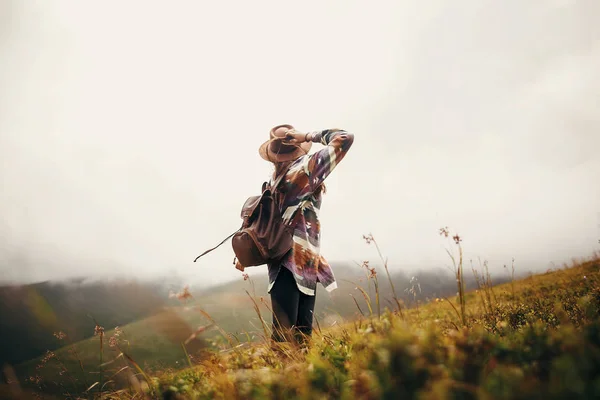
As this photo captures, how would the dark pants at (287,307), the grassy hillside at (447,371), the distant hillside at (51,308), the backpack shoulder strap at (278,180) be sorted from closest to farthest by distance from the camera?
the grassy hillside at (447,371), the dark pants at (287,307), the backpack shoulder strap at (278,180), the distant hillside at (51,308)

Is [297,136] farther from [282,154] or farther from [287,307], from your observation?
[287,307]

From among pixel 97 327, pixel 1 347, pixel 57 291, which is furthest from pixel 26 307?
pixel 97 327

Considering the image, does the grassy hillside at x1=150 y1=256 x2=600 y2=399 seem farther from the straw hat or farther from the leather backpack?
the straw hat

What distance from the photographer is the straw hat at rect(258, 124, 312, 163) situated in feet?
11.1

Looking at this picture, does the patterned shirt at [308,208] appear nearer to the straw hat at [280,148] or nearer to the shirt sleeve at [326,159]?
the shirt sleeve at [326,159]

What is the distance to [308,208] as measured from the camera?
317cm

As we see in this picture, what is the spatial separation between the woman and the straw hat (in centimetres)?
1

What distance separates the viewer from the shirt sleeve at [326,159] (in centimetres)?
284

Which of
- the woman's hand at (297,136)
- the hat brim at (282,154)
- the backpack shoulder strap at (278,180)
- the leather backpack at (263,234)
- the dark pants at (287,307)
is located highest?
the woman's hand at (297,136)

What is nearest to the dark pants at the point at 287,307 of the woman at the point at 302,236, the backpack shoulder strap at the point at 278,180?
the woman at the point at 302,236

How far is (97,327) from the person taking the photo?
7.32ft

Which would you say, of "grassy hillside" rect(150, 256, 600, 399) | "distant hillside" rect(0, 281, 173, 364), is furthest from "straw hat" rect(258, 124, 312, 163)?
"distant hillside" rect(0, 281, 173, 364)

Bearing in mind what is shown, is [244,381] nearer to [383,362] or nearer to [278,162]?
[383,362]

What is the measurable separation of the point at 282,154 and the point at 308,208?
76 centimetres
